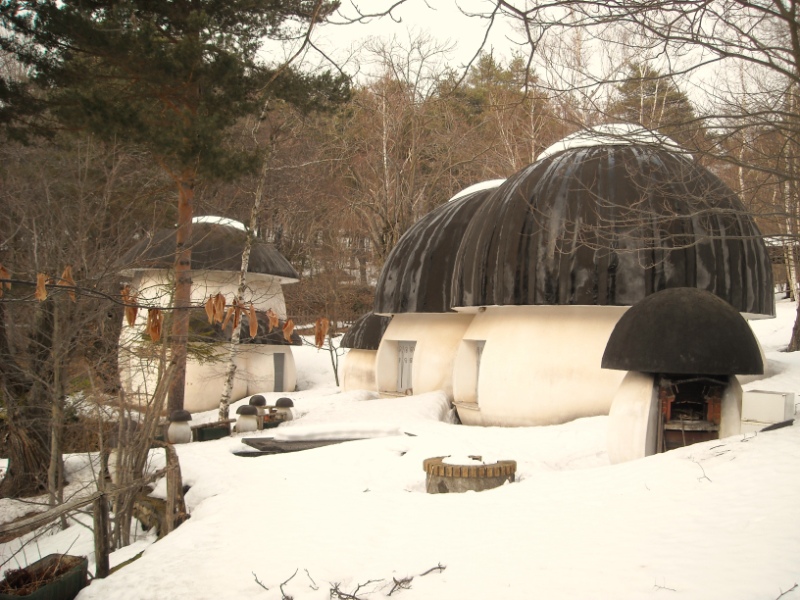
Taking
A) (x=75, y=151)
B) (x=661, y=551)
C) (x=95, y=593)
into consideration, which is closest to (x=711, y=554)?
(x=661, y=551)

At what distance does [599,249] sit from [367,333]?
10.2m

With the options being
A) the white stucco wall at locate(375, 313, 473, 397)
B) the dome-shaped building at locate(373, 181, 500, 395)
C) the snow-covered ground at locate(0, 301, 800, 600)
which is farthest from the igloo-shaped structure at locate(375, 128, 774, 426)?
the snow-covered ground at locate(0, 301, 800, 600)

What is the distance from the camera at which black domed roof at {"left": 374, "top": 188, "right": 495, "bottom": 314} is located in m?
19.2

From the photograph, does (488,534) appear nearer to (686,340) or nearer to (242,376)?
(686,340)

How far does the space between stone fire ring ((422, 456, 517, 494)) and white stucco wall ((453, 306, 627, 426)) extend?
18.0ft

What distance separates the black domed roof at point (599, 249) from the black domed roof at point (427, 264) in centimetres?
264

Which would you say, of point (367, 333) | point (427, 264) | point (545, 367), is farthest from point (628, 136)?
point (367, 333)

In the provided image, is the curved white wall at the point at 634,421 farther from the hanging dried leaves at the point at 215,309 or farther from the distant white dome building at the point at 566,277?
the hanging dried leaves at the point at 215,309

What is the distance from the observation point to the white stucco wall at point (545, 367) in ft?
49.8

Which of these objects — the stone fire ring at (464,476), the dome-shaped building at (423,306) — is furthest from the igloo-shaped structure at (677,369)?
the dome-shaped building at (423,306)

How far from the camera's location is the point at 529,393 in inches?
614

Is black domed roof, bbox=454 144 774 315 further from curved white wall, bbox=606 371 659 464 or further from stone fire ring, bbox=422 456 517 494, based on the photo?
stone fire ring, bbox=422 456 517 494

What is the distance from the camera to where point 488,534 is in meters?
7.56

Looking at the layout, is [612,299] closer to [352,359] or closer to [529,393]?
[529,393]
